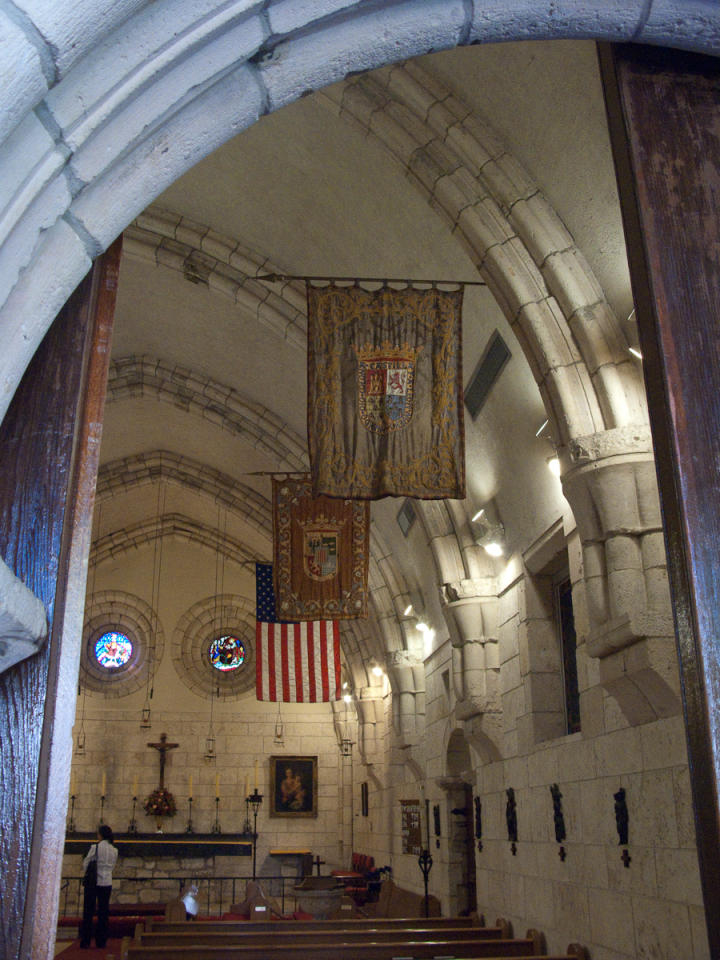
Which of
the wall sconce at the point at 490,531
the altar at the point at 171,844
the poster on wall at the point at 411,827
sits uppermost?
the wall sconce at the point at 490,531

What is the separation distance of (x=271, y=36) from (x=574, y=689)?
661cm

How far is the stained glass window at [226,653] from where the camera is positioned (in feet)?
64.2

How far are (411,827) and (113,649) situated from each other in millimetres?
8867

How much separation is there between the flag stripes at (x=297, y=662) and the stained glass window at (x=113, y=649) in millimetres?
8483

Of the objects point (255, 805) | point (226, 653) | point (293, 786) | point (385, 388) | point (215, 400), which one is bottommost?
point (255, 805)

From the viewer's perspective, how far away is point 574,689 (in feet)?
26.2

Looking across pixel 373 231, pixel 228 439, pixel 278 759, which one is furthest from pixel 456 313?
pixel 278 759

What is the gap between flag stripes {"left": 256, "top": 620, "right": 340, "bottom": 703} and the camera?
38.0 feet

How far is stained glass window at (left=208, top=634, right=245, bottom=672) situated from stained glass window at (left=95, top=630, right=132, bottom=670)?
69.3 inches

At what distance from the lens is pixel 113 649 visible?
63.4ft

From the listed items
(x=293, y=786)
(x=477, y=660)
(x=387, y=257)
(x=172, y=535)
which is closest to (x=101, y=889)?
(x=477, y=660)

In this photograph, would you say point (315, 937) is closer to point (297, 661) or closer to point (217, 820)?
point (297, 661)

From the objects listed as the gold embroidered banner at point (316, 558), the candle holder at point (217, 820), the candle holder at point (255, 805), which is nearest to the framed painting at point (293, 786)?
the candle holder at point (255, 805)

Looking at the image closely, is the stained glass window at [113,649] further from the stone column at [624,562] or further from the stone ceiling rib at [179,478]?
the stone column at [624,562]
